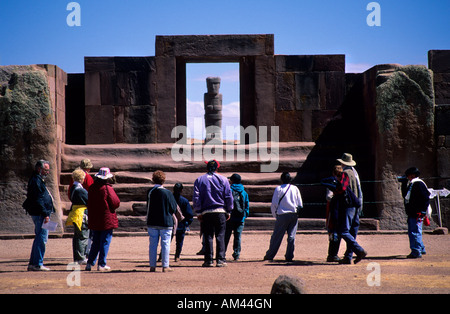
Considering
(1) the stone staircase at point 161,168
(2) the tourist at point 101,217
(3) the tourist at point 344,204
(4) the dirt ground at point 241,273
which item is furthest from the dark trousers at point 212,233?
(1) the stone staircase at point 161,168

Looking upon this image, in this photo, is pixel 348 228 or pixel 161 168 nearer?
pixel 348 228

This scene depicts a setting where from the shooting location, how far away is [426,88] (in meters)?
14.2

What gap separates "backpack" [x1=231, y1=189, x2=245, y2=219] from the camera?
396 inches

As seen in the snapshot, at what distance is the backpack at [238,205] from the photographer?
10.0 meters

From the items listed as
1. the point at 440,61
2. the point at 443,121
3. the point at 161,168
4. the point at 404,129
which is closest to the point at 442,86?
the point at 440,61

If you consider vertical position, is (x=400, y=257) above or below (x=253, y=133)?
below

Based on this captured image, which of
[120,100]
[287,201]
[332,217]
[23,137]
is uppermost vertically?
[120,100]

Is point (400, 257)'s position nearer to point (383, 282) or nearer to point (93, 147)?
point (383, 282)

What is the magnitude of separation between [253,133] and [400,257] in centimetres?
724

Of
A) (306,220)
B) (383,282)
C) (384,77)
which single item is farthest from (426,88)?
(383,282)

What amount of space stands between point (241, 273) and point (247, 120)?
882 cm

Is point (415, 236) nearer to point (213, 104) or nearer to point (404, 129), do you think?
point (404, 129)

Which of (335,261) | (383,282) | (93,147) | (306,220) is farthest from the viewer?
(93,147)

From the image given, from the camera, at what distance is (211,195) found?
29.7 ft
